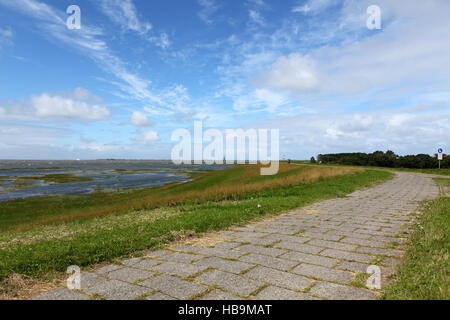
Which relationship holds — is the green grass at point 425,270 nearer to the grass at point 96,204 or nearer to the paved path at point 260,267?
the paved path at point 260,267

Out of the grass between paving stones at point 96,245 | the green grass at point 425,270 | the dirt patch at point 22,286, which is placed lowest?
the dirt patch at point 22,286

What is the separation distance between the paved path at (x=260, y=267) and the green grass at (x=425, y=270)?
0.71 feet

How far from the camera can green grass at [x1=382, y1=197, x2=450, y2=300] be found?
2793 mm

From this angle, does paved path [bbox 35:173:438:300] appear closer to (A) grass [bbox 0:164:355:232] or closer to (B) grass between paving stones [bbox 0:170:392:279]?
(B) grass between paving stones [bbox 0:170:392:279]

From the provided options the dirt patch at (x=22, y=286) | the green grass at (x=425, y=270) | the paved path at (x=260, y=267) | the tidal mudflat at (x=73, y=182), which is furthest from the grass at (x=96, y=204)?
the dirt patch at (x=22, y=286)

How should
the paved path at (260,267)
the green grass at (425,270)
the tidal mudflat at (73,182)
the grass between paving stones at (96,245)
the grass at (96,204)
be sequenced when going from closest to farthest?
1. the green grass at (425,270)
2. the paved path at (260,267)
3. the grass between paving stones at (96,245)
4. the grass at (96,204)
5. the tidal mudflat at (73,182)

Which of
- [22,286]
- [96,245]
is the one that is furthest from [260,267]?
[22,286]

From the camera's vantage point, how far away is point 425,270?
3.35 m

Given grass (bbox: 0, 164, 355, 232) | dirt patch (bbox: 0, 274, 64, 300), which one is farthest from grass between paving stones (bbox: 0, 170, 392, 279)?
grass (bbox: 0, 164, 355, 232)

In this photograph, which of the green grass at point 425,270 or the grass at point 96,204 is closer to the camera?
the green grass at point 425,270

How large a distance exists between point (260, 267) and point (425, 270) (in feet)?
6.44

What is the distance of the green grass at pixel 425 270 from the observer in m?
2.79

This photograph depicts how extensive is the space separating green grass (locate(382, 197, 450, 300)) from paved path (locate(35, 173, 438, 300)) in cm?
22
